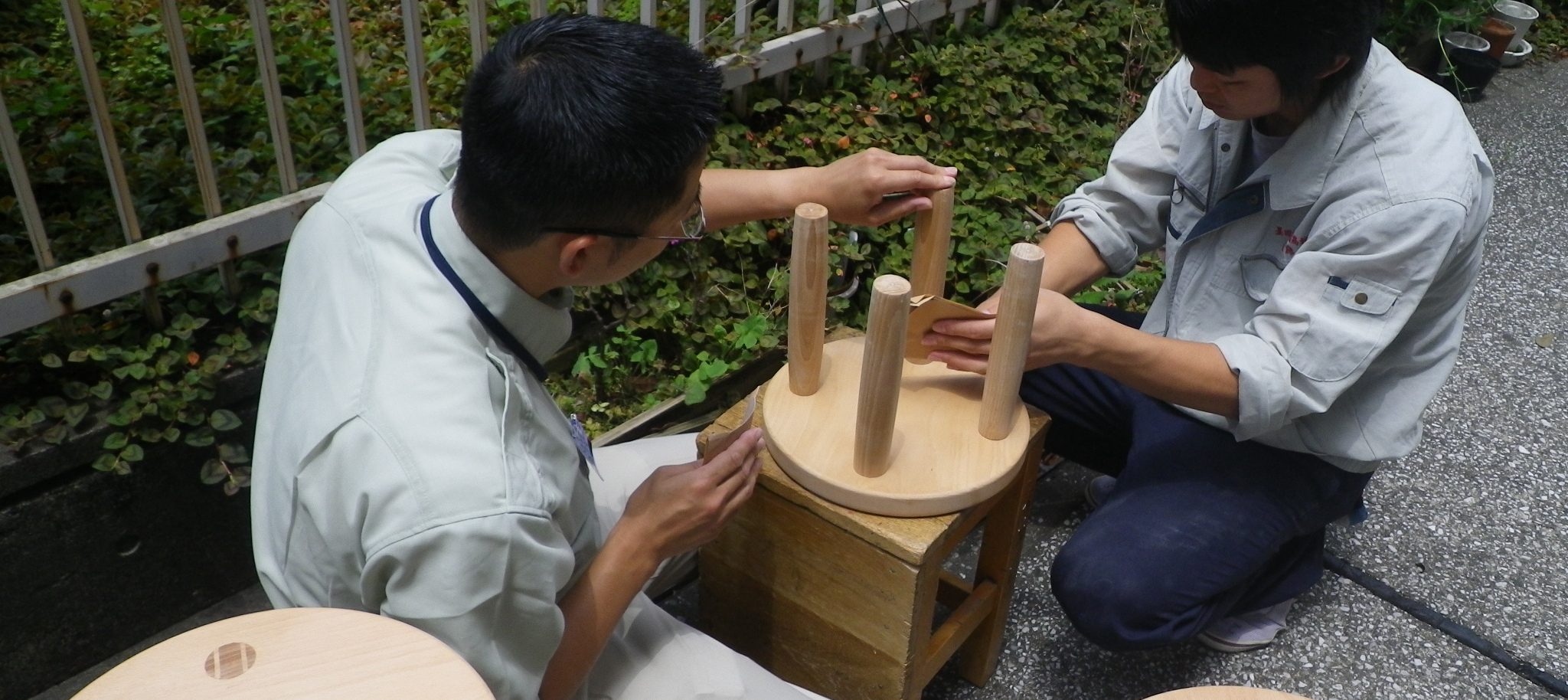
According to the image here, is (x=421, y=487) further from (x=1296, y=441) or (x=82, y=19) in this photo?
(x=1296, y=441)

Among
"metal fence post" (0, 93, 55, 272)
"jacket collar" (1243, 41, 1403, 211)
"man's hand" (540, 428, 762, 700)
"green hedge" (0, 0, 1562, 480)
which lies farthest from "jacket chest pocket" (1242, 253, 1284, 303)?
"metal fence post" (0, 93, 55, 272)

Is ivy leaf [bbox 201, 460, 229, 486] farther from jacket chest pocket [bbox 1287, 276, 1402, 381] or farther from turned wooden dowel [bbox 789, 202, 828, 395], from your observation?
jacket chest pocket [bbox 1287, 276, 1402, 381]

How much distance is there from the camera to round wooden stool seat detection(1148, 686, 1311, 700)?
1216mm

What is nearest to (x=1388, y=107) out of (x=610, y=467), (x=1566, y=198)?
(x=610, y=467)

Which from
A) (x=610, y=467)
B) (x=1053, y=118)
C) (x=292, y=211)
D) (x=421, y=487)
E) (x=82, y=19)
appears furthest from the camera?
(x=1053, y=118)

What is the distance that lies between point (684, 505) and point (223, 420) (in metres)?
1.32

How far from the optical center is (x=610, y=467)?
2.34 meters

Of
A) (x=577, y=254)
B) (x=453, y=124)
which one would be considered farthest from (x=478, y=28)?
(x=577, y=254)

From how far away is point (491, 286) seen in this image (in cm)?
151

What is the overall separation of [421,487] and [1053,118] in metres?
3.39

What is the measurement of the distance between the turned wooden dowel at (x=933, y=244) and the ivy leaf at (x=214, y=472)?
157 centimetres

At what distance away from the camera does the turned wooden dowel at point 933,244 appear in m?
2.00

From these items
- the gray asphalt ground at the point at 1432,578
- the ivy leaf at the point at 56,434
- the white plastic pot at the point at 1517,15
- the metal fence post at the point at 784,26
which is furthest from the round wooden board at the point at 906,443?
→ the white plastic pot at the point at 1517,15

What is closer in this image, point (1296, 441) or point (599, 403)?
point (1296, 441)
